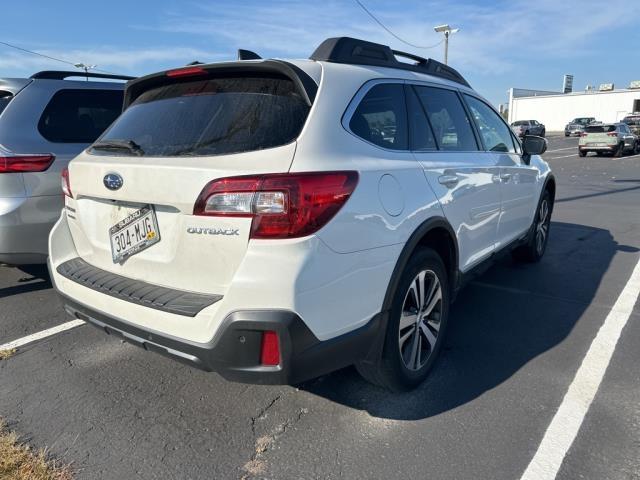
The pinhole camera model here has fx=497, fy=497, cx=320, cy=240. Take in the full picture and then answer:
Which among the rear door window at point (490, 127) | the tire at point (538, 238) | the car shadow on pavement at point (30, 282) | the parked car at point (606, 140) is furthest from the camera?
the parked car at point (606, 140)

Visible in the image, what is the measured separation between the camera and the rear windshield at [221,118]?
7.09 feet

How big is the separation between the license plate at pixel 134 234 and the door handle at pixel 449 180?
1.60 m

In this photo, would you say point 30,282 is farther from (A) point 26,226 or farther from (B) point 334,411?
(B) point 334,411

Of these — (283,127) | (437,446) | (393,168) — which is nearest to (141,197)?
(283,127)

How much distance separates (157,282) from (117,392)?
0.95 metres

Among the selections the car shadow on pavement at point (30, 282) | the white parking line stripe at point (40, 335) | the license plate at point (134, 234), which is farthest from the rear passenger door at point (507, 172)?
the car shadow on pavement at point (30, 282)

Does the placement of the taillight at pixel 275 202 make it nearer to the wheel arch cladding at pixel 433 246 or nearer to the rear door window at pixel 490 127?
the wheel arch cladding at pixel 433 246

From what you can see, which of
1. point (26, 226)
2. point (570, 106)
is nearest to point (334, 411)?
point (26, 226)

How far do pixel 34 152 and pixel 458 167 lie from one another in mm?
3230

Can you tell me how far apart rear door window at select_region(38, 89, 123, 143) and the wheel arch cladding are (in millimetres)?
3202

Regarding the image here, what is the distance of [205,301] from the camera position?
82.9 inches

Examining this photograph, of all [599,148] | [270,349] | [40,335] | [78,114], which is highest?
[78,114]

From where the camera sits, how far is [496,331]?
12.1 ft

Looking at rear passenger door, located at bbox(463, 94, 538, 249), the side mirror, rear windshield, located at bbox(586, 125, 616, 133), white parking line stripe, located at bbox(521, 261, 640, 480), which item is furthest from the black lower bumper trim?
rear windshield, located at bbox(586, 125, 616, 133)
